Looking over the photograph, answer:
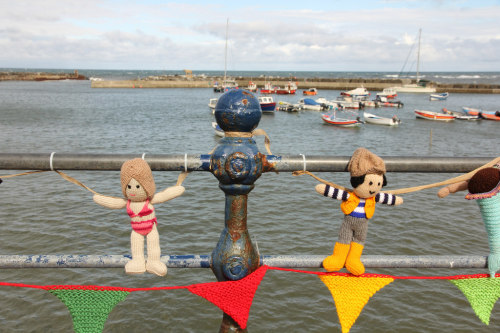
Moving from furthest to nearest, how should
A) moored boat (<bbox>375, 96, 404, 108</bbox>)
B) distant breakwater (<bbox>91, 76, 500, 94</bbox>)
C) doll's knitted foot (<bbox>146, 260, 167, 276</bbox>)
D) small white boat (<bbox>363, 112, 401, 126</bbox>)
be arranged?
distant breakwater (<bbox>91, 76, 500, 94</bbox>) < moored boat (<bbox>375, 96, 404, 108</bbox>) < small white boat (<bbox>363, 112, 401, 126</bbox>) < doll's knitted foot (<bbox>146, 260, 167, 276</bbox>)

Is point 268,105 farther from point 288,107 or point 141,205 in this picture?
point 141,205

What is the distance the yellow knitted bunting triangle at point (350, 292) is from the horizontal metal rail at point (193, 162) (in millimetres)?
641

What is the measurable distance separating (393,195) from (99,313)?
6.06 feet

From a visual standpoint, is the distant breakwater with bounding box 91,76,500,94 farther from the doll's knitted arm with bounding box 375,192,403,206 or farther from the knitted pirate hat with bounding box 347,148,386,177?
the knitted pirate hat with bounding box 347,148,386,177

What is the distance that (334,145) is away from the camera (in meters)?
29.9

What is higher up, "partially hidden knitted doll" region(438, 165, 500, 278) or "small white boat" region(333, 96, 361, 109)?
"small white boat" region(333, 96, 361, 109)

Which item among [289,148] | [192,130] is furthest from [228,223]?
[192,130]

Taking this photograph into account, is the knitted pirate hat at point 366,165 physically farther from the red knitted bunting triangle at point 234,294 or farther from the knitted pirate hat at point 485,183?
the red knitted bunting triangle at point 234,294

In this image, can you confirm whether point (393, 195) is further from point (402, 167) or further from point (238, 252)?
point (238, 252)

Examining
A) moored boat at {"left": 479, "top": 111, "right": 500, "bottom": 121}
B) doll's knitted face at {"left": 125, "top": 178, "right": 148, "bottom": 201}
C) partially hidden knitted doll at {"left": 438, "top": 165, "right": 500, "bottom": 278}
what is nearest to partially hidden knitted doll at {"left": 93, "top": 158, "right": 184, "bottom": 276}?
doll's knitted face at {"left": 125, "top": 178, "right": 148, "bottom": 201}

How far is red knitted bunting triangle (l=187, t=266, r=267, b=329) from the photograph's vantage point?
199cm

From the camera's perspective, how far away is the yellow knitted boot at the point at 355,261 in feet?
7.11

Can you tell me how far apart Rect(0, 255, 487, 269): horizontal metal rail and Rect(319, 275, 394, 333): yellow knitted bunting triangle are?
12 cm

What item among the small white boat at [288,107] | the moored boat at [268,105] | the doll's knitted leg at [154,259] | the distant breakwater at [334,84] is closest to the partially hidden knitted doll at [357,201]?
the doll's knitted leg at [154,259]
